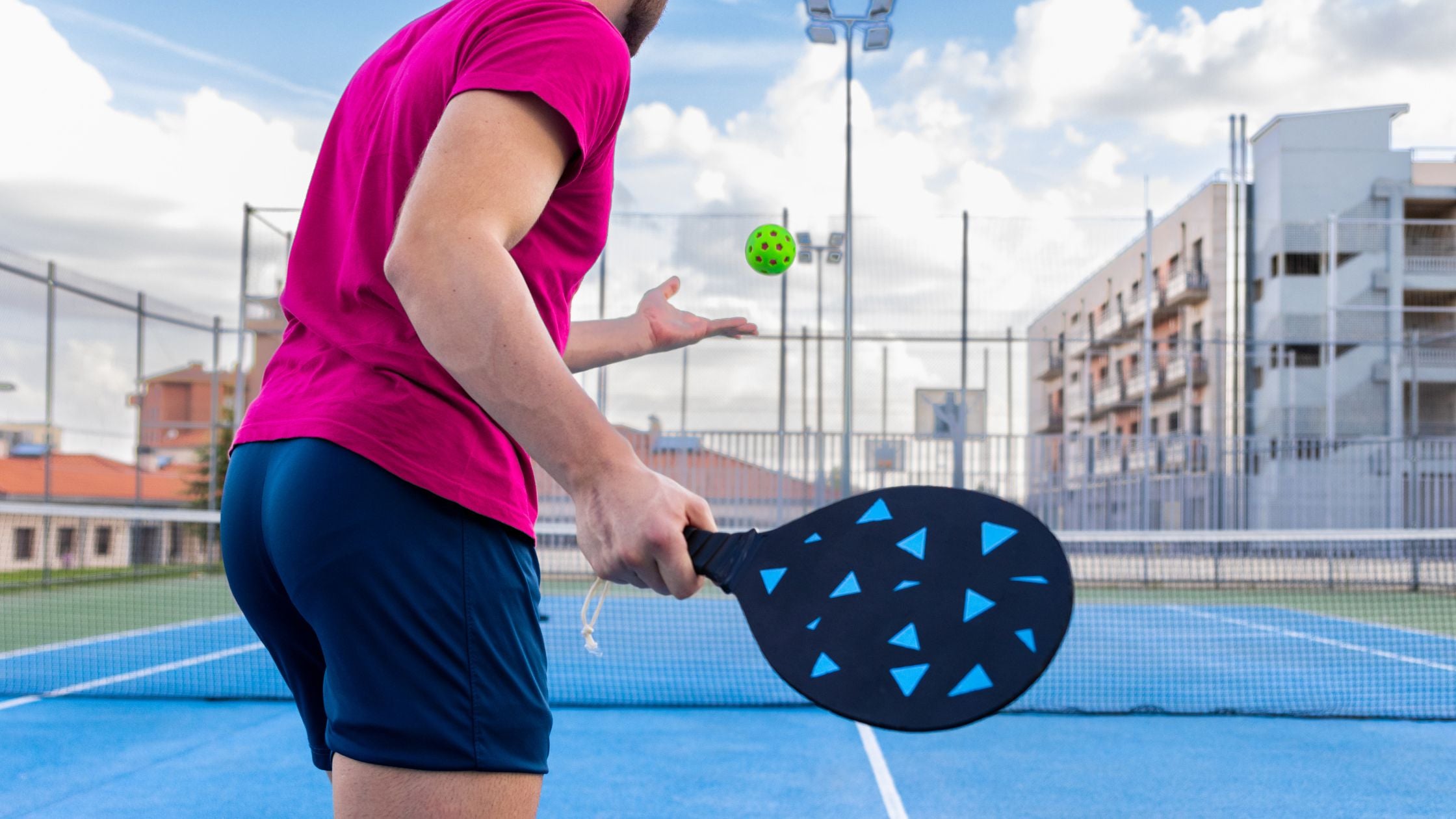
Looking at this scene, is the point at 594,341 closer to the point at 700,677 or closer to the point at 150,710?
the point at 150,710

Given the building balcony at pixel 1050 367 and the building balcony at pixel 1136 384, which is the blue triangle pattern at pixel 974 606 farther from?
the building balcony at pixel 1136 384

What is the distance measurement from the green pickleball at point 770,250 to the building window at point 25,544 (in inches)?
291

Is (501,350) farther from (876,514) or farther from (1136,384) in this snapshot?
(1136,384)

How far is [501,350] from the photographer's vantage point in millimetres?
1050

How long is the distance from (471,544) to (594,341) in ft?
2.18

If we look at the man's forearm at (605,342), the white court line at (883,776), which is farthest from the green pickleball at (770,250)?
the man's forearm at (605,342)

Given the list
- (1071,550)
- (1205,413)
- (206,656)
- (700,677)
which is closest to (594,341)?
(700,677)

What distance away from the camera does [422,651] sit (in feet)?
3.74

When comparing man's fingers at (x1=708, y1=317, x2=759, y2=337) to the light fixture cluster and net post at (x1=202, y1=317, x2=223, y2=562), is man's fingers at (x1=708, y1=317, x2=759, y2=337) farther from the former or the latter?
net post at (x1=202, y1=317, x2=223, y2=562)

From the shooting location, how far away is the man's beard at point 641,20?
1.42m

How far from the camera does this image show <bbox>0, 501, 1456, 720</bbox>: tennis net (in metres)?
6.57

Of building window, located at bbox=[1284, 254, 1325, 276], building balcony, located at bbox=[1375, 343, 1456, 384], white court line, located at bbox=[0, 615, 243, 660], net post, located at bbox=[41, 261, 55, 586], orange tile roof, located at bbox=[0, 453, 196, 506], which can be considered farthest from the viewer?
building window, located at bbox=[1284, 254, 1325, 276]

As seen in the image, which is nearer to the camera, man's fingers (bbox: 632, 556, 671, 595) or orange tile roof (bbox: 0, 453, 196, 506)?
man's fingers (bbox: 632, 556, 671, 595)

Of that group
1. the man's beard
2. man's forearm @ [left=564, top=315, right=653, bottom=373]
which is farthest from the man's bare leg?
the man's beard
